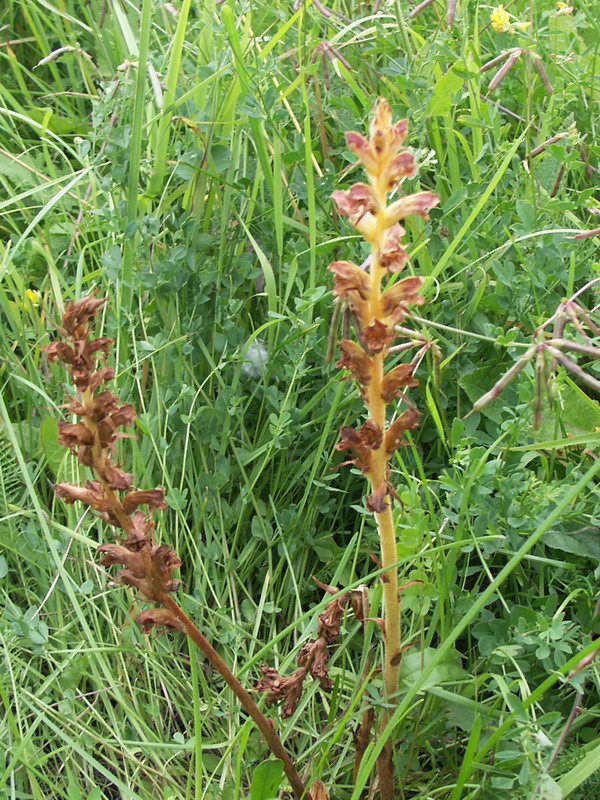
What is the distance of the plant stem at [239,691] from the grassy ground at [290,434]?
7cm

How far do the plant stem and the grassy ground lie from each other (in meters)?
0.07

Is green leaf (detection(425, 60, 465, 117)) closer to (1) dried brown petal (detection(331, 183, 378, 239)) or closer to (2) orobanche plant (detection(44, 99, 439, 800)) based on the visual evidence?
(2) orobanche plant (detection(44, 99, 439, 800))

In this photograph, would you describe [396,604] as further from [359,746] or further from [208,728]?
[208,728]

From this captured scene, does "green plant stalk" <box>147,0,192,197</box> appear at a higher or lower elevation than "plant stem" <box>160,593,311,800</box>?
higher

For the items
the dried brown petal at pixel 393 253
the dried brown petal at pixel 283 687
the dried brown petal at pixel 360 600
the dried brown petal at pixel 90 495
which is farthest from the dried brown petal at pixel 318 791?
the dried brown petal at pixel 393 253

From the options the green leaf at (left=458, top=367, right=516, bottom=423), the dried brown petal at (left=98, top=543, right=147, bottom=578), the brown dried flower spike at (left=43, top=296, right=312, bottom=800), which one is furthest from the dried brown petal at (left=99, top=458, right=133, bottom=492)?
the green leaf at (left=458, top=367, right=516, bottom=423)

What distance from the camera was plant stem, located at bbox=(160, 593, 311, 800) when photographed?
4.54ft

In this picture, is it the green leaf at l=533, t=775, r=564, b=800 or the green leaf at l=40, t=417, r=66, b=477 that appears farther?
the green leaf at l=40, t=417, r=66, b=477

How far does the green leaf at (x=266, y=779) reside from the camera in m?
1.57

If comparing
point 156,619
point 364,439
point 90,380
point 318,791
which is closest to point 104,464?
point 90,380

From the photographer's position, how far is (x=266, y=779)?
5.19 feet

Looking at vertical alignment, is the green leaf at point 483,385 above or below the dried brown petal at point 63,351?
below

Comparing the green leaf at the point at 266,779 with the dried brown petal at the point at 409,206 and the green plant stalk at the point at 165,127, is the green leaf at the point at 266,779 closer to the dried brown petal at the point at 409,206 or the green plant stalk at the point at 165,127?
the dried brown petal at the point at 409,206

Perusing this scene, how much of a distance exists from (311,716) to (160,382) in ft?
2.94
